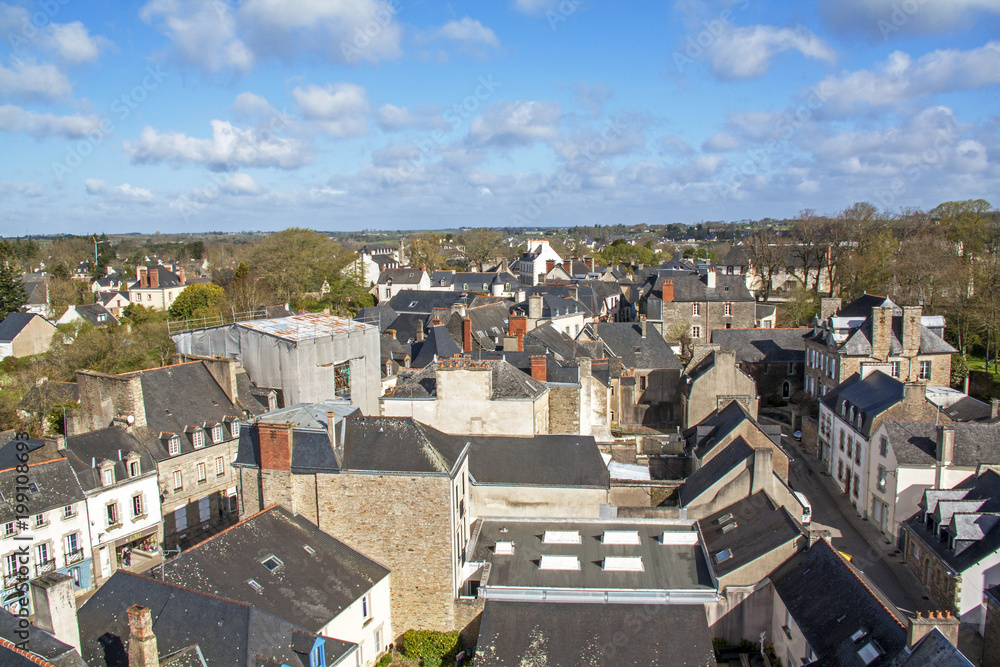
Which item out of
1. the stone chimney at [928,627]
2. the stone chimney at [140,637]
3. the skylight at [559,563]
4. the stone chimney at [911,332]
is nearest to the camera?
the stone chimney at [140,637]

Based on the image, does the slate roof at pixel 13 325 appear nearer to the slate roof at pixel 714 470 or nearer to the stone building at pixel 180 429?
the stone building at pixel 180 429

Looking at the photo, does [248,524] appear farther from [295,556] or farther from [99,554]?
[99,554]

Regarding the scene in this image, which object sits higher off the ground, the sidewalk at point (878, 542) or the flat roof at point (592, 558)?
the flat roof at point (592, 558)

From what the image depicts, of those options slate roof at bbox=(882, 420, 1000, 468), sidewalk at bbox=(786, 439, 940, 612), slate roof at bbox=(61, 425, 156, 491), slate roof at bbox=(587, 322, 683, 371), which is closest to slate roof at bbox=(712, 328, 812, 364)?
slate roof at bbox=(587, 322, 683, 371)

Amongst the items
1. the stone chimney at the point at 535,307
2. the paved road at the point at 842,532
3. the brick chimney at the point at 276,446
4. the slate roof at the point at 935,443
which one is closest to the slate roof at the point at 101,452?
the brick chimney at the point at 276,446

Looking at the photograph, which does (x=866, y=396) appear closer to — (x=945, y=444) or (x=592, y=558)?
(x=945, y=444)

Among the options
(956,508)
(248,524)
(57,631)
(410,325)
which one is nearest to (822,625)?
(956,508)
